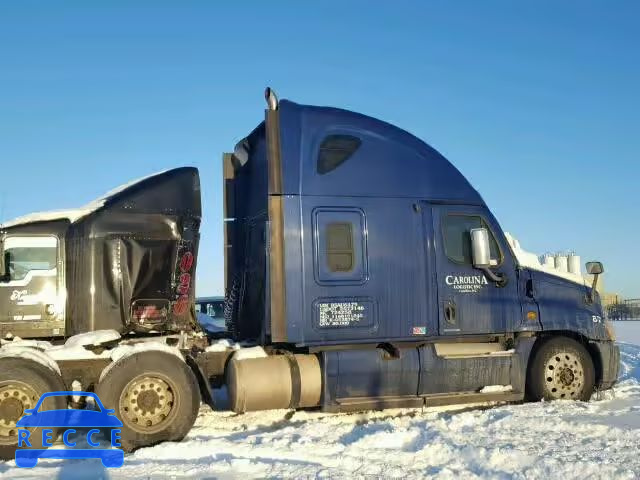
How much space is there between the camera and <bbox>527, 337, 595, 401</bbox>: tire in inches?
325

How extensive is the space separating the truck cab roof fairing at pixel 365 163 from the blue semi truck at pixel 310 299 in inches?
0.7

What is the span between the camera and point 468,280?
8086 mm

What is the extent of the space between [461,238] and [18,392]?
5492mm

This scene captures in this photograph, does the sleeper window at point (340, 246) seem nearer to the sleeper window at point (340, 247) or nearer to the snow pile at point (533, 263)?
the sleeper window at point (340, 247)

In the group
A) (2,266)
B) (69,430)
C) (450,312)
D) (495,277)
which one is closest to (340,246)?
(450,312)

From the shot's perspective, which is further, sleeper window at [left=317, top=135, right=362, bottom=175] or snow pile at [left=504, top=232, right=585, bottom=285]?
snow pile at [left=504, top=232, right=585, bottom=285]

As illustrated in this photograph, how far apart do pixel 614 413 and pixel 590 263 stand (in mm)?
2071

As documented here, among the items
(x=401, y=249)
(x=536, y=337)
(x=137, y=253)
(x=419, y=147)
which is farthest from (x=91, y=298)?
(x=536, y=337)

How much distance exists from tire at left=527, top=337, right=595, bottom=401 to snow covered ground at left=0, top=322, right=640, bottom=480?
0.28 metres

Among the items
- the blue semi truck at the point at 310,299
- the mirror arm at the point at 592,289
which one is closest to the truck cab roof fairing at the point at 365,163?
the blue semi truck at the point at 310,299

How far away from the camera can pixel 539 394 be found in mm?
8219

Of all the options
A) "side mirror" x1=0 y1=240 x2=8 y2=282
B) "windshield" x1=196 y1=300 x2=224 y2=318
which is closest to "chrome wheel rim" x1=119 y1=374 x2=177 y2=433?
"side mirror" x1=0 y1=240 x2=8 y2=282

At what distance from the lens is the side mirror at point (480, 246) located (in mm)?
7934

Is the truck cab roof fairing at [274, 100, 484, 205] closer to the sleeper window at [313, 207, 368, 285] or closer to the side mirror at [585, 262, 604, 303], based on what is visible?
the sleeper window at [313, 207, 368, 285]
